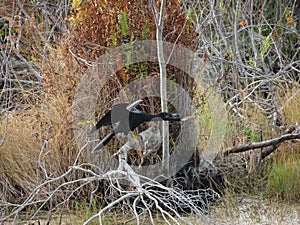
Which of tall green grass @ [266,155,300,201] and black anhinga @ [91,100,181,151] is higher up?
black anhinga @ [91,100,181,151]

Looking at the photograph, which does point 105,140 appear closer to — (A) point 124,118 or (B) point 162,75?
(A) point 124,118

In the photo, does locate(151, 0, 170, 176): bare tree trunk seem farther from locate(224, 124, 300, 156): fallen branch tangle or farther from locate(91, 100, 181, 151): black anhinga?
locate(224, 124, 300, 156): fallen branch tangle

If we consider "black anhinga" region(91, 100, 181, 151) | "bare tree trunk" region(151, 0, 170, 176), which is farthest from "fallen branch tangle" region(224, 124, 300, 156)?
"black anhinga" region(91, 100, 181, 151)

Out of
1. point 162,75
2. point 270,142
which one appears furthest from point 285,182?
point 162,75

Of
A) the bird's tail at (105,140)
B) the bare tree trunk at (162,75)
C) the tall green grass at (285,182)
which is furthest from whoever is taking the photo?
the tall green grass at (285,182)

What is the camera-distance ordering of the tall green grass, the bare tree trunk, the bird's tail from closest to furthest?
1. the bare tree trunk
2. the bird's tail
3. the tall green grass

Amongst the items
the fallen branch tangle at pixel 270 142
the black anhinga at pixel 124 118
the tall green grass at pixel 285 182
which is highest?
the black anhinga at pixel 124 118

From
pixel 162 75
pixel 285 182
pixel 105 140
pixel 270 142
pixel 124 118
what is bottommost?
pixel 285 182

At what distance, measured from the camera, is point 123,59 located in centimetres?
378

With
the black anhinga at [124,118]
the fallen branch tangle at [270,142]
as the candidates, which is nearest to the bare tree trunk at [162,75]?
the black anhinga at [124,118]

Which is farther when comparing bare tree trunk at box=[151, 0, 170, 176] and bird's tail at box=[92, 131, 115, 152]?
bird's tail at box=[92, 131, 115, 152]

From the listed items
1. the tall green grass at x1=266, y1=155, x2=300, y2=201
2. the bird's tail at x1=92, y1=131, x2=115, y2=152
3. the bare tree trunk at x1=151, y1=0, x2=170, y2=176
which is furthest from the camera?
the tall green grass at x1=266, y1=155, x2=300, y2=201

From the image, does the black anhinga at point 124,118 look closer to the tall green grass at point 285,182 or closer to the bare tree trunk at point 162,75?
the bare tree trunk at point 162,75

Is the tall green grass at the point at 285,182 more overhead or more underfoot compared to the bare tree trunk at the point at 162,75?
more underfoot
